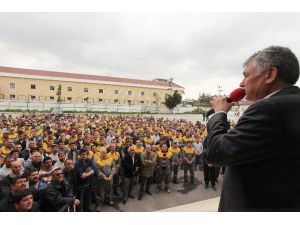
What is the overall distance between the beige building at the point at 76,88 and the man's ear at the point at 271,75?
44091 mm

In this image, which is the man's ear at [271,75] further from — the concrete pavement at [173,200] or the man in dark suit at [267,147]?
→ the concrete pavement at [173,200]

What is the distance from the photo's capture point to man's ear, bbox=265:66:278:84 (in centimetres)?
119

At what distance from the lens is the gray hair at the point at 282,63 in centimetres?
119

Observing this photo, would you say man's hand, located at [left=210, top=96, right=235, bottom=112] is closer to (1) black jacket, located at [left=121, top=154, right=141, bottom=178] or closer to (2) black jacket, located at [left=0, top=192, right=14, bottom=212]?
(2) black jacket, located at [left=0, top=192, right=14, bottom=212]

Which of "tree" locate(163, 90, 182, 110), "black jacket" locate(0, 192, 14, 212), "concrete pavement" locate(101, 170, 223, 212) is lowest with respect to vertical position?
"concrete pavement" locate(101, 170, 223, 212)

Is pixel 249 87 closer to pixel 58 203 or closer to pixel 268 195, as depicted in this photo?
pixel 268 195

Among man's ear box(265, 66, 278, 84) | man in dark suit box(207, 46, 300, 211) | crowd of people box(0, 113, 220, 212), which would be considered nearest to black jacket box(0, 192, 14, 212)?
crowd of people box(0, 113, 220, 212)

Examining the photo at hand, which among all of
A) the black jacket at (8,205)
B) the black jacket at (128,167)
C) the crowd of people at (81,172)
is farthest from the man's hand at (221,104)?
the black jacket at (128,167)

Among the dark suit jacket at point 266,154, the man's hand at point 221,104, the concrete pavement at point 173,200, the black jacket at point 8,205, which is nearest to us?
the dark suit jacket at point 266,154

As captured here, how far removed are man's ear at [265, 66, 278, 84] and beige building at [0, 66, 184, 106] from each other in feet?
145

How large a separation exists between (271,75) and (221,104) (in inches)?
12.2

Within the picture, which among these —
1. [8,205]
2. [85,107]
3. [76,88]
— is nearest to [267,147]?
[8,205]

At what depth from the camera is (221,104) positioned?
1397 mm

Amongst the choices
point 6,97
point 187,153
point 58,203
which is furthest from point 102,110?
point 58,203
